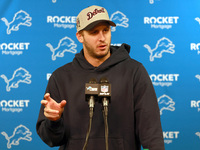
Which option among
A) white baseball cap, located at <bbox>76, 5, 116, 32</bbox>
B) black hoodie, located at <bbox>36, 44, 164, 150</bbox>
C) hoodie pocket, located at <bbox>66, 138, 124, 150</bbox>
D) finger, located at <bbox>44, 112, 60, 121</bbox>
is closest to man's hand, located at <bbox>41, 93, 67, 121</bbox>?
finger, located at <bbox>44, 112, 60, 121</bbox>

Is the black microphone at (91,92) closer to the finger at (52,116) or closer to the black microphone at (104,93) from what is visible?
the black microphone at (104,93)

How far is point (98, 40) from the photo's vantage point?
1.40 m

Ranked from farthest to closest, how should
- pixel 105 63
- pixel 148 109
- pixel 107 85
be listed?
pixel 105 63, pixel 148 109, pixel 107 85

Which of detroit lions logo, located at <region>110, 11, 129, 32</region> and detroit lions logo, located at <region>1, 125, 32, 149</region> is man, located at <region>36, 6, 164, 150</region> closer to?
detroit lions logo, located at <region>110, 11, 129, 32</region>

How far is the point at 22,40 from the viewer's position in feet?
8.97

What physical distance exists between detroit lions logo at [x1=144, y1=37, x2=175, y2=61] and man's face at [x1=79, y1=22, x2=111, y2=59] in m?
1.31

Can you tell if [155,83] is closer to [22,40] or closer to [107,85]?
[22,40]

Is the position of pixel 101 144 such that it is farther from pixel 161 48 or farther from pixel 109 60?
pixel 161 48

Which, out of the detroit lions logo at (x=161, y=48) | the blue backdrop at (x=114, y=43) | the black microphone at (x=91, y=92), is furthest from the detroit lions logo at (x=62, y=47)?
the black microphone at (x=91, y=92)

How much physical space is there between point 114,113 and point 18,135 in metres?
1.70

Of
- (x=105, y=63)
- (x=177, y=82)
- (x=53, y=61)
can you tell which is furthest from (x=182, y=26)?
(x=105, y=63)

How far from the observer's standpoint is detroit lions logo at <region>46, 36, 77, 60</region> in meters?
2.72

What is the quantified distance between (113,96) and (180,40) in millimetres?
1608

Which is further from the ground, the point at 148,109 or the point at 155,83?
the point at 155,83
